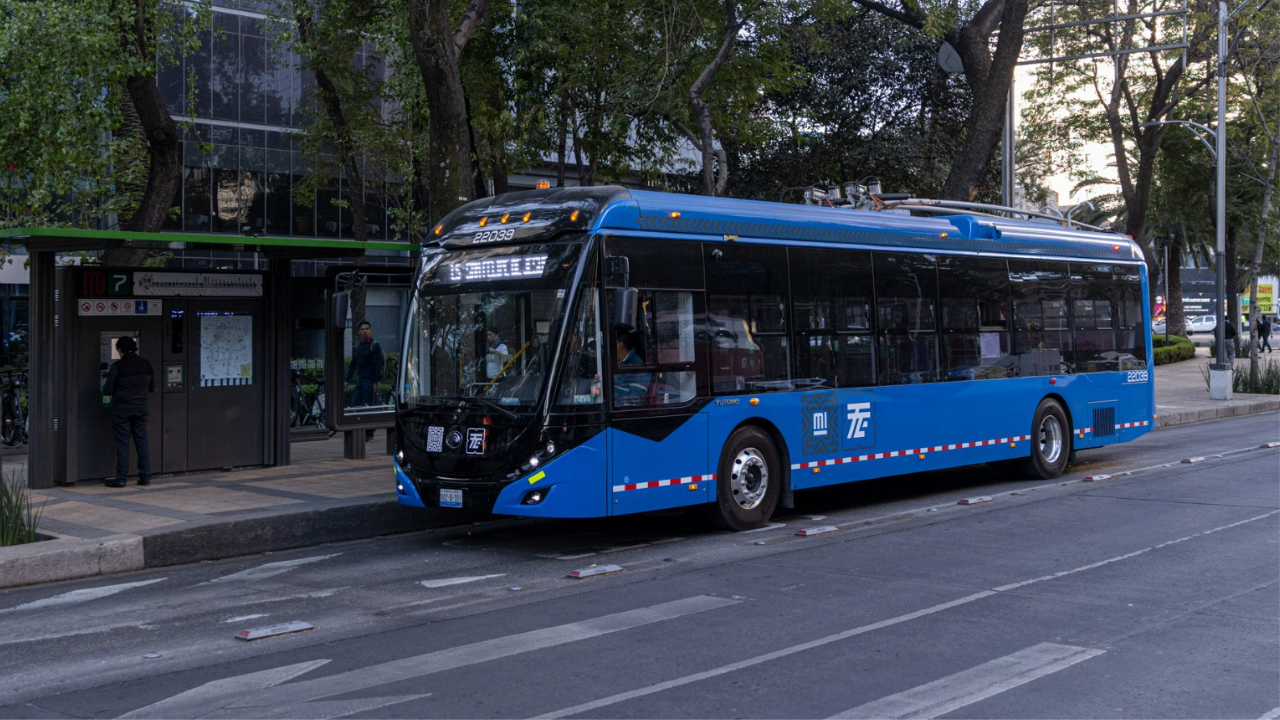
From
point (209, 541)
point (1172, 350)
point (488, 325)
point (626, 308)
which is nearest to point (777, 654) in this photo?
point (626, 308)

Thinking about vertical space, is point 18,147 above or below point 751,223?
above

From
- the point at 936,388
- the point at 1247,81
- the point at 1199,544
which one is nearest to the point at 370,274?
the point at 936,388

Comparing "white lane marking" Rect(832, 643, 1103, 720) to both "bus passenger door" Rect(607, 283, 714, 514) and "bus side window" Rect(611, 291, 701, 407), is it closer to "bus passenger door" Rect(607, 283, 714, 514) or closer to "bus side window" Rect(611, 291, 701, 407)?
"bus passenger door" Rect(607, 283, 714, 514)

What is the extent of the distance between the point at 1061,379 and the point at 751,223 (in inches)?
248

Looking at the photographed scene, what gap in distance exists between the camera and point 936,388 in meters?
13.7

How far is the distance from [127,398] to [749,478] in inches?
278

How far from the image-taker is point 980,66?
21.0 metres

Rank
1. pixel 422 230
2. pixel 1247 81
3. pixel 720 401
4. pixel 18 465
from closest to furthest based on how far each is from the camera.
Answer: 1. pixel 720 401
2. pixel 18 465
3. pixel 422 230
4. pixel 1247 81

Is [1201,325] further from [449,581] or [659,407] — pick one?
[449,581]

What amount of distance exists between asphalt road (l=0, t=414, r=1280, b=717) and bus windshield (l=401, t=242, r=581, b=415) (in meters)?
1.54

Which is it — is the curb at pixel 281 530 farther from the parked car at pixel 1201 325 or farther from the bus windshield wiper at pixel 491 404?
the parked car at pixel 1201 325

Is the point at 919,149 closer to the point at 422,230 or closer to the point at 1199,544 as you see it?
the point at 422,230

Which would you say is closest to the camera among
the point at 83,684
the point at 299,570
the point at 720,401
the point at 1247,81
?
the point at 83,684

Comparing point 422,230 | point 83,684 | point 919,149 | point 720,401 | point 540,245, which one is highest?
point 919,149
